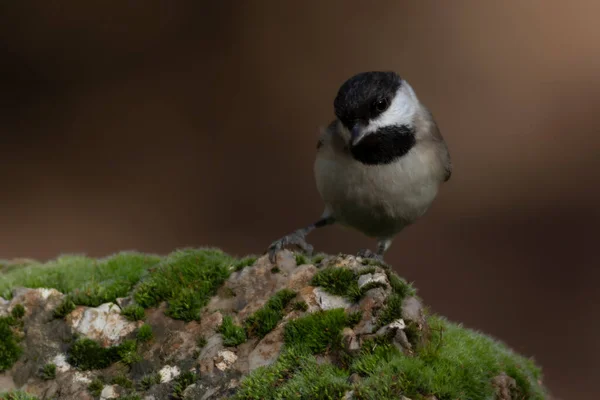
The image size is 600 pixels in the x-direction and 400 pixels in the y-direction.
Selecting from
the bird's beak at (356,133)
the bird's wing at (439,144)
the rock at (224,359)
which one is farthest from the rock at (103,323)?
the bird's wing at (439,144)

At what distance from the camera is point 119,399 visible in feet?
11.3

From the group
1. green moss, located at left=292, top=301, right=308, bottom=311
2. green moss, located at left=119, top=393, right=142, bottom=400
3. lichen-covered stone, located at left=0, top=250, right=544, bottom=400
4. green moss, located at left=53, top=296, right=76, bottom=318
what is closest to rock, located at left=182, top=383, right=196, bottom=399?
lichen-covered stone, located at left=0, top=250, right=544, bottom=400

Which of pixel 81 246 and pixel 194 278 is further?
pixel 81 246

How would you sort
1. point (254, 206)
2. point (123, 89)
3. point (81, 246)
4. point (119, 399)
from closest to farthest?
point (119, 399) → point (81, 246) → point (254, 206) → point (123, 89)

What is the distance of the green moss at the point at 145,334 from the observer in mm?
3719

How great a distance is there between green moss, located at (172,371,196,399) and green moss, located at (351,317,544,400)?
2.61 feet

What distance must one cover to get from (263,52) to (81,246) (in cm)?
393

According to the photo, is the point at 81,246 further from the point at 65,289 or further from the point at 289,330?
the point at 289,330

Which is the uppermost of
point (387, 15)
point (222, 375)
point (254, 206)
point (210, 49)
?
point (387, 15)

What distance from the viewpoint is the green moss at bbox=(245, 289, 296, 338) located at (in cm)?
359

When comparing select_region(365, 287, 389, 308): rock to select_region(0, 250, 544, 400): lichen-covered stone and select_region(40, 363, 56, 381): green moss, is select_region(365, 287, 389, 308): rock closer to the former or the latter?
select_region(0, 250, 544, 400): lichen-covered stone

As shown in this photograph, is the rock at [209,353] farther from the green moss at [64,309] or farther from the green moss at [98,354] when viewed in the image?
the green moss at [64,309]

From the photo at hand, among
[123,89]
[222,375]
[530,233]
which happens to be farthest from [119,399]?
[123,89]

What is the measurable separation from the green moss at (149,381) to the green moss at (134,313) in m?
0.39
